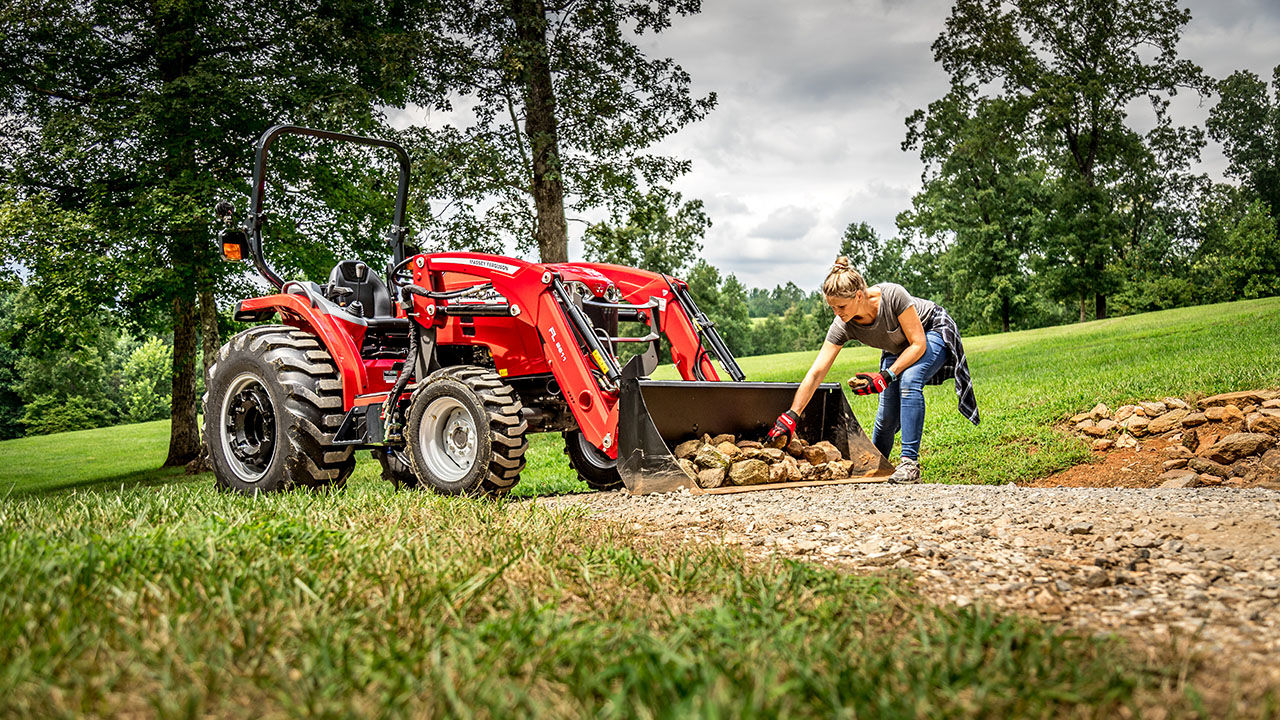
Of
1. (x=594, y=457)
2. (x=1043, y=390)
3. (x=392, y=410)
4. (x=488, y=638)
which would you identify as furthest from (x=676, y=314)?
(x=1043, y=390)

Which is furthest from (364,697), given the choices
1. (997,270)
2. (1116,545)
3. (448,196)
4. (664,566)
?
(997,270)

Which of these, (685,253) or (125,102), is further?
(685,253)

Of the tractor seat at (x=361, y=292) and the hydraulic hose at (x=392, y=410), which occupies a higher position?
the tractor seat at (x=361, y=292)

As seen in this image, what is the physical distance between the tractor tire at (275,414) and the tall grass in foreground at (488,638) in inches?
95.8

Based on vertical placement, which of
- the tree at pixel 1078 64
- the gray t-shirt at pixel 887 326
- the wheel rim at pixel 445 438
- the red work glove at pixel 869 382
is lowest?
the wheel rim at pixel 445 438

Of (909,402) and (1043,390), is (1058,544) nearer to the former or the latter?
(909,402)

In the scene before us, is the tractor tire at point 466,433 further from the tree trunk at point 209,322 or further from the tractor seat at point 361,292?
the tree trunk at point 209,322

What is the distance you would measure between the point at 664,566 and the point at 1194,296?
4819 centimetres

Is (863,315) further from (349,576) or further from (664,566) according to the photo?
(349,576)

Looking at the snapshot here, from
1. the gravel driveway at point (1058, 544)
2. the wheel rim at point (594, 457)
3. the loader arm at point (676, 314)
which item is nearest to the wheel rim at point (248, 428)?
the wheel rim at point (594, 457)

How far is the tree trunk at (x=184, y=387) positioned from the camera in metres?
15.8

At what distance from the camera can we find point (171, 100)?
13.5 metres

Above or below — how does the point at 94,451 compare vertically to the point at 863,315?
below

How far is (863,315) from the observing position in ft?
19.3
